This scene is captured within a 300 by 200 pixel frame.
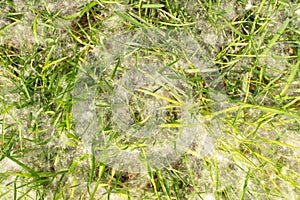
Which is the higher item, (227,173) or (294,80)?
(294,80)

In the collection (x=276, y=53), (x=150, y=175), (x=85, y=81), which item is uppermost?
(x=276, y=53)

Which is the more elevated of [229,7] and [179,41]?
[229,7]

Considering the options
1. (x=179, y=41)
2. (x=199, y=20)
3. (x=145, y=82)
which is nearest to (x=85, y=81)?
(x=145, y=82)

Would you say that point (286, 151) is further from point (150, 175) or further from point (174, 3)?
point (174, 3)

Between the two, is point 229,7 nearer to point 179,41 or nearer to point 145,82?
point 179,41

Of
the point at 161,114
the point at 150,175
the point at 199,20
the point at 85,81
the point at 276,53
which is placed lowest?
the point at 150,175

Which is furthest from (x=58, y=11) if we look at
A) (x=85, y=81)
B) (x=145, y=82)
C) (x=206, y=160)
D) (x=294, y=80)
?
(x=294, y=80)
